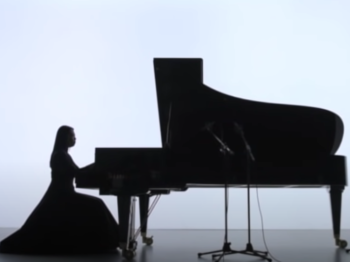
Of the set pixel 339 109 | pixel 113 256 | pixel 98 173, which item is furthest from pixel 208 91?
pixel 339 109

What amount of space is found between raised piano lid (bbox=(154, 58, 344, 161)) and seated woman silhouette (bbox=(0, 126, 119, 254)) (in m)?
0.69

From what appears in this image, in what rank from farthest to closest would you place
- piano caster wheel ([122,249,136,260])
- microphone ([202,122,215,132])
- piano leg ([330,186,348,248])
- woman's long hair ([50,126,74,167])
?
piano leg ([330,186,348,248]), woman's long hair ([50,126,74,167]), microphone ([202,122,215,132]), piano caster wheel ([122,249,136,260])

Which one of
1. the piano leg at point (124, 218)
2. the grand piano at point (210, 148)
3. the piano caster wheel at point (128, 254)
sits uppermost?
the grand piano at point (210, 148)

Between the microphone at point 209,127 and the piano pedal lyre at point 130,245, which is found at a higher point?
the microphone at point 209,127

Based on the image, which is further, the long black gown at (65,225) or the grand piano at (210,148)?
the long black gown at (65,225)

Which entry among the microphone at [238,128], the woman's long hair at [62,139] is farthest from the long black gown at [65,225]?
the microphone at [238,128]

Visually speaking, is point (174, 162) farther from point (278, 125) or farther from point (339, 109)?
point (339, 109)

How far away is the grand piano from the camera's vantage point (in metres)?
3.30

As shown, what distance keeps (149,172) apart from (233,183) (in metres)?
0.58

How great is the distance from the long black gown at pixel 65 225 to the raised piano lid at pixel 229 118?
0.70m

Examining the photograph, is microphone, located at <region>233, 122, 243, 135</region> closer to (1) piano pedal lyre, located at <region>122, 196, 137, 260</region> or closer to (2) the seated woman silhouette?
(1) piano pedal lyre, located at <region>122, 196, 137, 260</region>

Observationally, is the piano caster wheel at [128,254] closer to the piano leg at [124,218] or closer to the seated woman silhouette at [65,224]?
the piano leg at [124,218]

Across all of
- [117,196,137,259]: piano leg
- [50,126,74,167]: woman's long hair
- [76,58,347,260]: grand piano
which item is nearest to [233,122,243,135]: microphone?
[76,58,347,260]: grand piano

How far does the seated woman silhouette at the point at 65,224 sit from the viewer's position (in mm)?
3502
